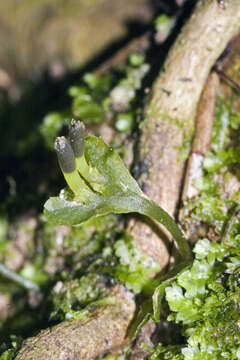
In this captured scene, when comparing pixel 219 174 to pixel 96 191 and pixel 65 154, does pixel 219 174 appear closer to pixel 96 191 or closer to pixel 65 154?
pixel 96 191

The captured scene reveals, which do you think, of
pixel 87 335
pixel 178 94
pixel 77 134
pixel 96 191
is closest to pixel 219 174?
pixel 178 94

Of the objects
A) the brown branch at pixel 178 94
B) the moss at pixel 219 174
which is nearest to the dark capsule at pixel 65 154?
the brown branch at pixel 178 94

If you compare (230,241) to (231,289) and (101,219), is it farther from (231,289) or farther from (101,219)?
(101,219)

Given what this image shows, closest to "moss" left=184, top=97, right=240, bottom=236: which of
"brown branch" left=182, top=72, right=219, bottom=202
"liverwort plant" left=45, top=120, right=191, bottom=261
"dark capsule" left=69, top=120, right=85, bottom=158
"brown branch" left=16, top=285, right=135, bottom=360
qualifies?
"brown branch" left=182, top=72, right=219, bottom=202

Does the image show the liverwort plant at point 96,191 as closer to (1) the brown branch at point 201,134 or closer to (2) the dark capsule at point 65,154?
(2) the dark capsule at point 65,154

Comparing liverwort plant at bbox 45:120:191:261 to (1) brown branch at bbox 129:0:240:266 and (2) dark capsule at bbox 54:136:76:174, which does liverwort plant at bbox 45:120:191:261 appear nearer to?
(2) dark capsule at bbox 54:136:76:174

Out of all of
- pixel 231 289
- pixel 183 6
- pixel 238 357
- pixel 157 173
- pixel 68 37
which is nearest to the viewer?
pixel 238 357

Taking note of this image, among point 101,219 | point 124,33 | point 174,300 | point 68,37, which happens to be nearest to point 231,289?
point 174,300
